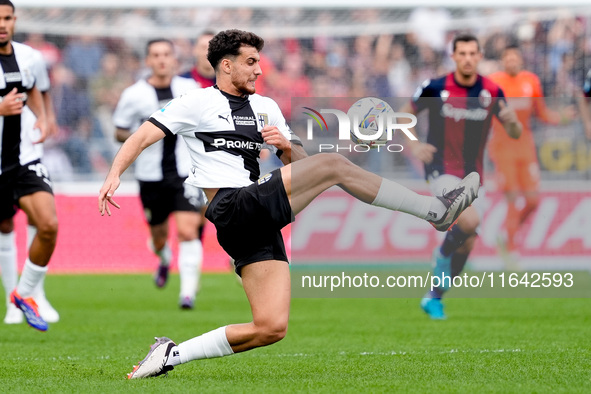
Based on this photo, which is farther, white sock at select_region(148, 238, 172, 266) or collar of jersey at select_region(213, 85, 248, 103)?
white sock at select_region(148, 238, 172, 266)

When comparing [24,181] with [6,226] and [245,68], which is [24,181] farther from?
[245,68]

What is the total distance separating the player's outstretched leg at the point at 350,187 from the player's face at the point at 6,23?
3636 mm

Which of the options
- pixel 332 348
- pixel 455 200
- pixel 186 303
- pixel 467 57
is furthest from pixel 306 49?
A: pixel 455 200

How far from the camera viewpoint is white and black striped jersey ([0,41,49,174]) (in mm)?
8445

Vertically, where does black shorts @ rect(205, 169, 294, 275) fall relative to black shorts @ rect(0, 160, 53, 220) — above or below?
above

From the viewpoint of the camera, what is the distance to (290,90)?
1916 centimetres

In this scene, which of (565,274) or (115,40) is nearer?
(565,274)

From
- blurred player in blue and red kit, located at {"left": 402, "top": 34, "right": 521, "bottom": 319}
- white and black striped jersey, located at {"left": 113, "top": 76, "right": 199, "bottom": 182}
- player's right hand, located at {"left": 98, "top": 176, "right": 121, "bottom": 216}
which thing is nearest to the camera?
player's right hand, located at {"left": 98, "top": 176, "right": 121, "bottom": 216}

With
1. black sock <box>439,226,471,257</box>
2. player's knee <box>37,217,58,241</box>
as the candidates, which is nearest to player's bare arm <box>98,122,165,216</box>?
player's knee <box>37,217,58,241</box>

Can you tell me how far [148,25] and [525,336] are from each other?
13601 mm

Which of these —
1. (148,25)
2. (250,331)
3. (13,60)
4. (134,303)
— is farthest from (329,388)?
(148,25)

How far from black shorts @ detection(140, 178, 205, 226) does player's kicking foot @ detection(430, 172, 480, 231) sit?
17.4ft

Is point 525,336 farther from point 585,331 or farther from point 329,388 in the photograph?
point 329,388

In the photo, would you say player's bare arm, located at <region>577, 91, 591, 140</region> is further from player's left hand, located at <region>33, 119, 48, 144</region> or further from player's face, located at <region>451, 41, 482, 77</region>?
player's left hand, located at <region>33, 119, 48, 144</region>
